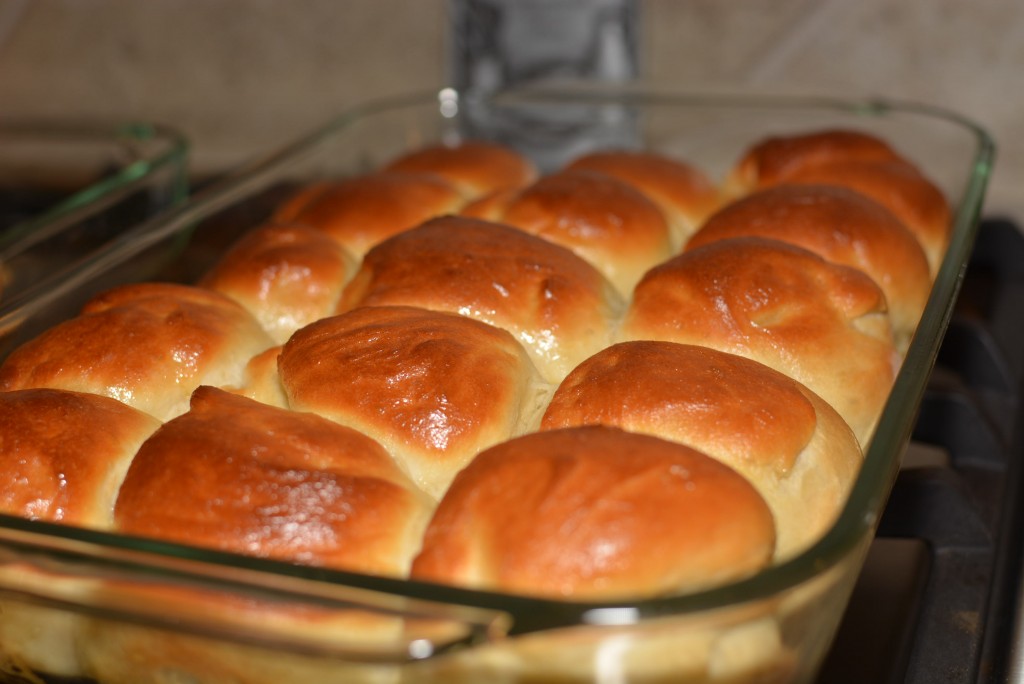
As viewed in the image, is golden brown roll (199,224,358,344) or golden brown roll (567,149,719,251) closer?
golden brown roll (199,224,358,344)

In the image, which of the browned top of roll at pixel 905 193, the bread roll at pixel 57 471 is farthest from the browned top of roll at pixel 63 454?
the browned top of roll at pixel 905 193

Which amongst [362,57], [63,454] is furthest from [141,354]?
[362,57]

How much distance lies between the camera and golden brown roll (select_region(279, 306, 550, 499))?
3.05 ft

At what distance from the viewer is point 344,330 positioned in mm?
1043

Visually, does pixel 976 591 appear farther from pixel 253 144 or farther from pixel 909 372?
pixel 253 144

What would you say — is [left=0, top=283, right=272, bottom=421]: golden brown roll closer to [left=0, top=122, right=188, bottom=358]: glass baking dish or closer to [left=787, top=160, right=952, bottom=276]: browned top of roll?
[left=0, top=122, right=188, bottom=358]: glass baking dish


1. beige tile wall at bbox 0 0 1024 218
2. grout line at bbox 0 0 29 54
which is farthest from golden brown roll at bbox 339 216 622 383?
grout line at bbox 0 0 29 54

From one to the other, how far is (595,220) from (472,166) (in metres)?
0.33

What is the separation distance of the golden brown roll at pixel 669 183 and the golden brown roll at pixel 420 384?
530mm

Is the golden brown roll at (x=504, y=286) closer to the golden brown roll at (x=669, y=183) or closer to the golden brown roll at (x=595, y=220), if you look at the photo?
the golden brown roll at (x=595, y=220)

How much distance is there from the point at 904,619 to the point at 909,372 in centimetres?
27

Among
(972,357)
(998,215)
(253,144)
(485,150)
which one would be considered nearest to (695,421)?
(972,357)

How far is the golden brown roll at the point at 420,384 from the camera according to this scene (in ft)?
3.05

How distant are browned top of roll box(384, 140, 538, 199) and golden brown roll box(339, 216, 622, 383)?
1.15ft
